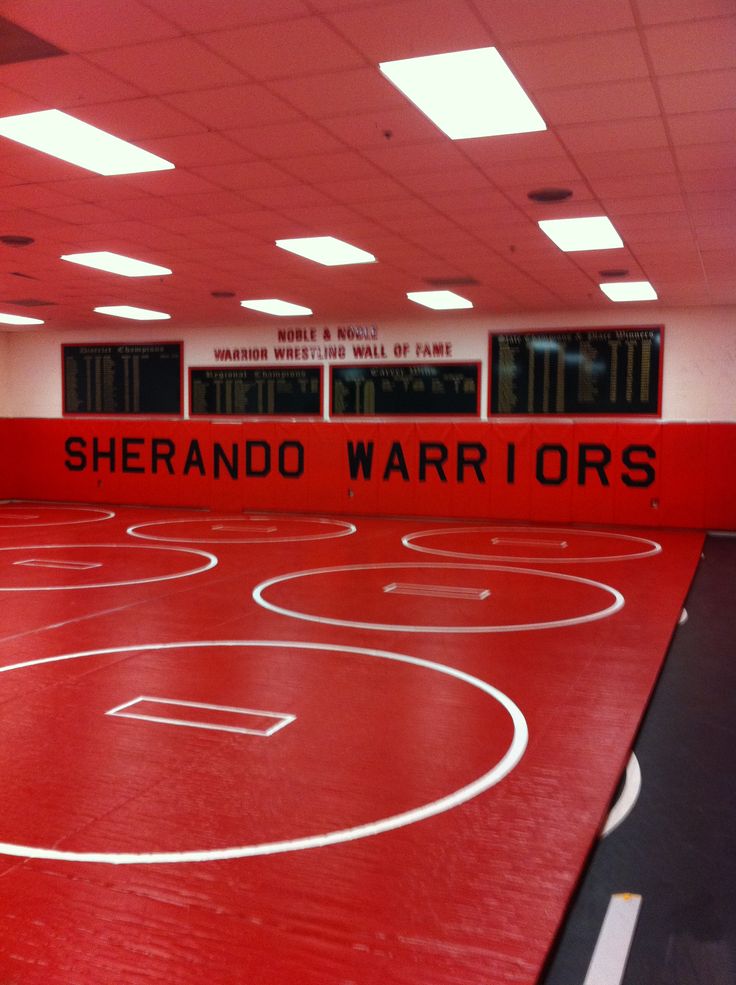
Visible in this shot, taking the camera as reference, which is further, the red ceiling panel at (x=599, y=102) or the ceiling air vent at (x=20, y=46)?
the red ceiling panel at (x=599, y=102)

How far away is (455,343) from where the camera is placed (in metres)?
13.2

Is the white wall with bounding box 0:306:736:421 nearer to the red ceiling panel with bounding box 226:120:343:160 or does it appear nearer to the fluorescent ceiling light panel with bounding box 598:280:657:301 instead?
the fluorescent ceiling light panel with bounding box 598:280:657:301

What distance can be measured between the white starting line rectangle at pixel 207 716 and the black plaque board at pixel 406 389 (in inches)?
385

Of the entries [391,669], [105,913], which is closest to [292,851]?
[105,913]

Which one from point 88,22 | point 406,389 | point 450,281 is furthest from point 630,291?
point 88,22

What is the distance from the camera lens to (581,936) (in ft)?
7.49

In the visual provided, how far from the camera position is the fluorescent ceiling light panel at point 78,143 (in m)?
5.41

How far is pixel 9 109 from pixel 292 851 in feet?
14.8

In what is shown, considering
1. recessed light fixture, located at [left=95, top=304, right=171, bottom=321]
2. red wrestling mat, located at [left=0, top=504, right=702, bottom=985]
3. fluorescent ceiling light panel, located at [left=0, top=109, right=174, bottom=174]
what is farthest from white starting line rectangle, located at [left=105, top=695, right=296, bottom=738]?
recessed light fixture, located at [left=95, top=304, right=171, bottom=321]

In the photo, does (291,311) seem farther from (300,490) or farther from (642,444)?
A: (642,444)

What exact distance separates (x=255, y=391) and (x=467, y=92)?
9908 millimetres

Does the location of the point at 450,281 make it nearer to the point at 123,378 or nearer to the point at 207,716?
the point at 123,378

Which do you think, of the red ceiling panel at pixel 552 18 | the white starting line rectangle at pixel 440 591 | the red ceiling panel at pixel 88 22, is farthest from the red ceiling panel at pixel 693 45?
the white starting line rectangle at pixel 440 591

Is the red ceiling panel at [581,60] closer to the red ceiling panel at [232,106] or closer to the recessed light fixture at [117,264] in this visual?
the red ceiling panel at [232,106]
